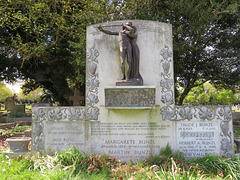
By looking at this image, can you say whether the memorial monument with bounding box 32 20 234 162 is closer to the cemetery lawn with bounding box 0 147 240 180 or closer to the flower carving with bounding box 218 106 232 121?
the flower carving with bounding box 218 106 232 121

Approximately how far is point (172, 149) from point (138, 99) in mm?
1846

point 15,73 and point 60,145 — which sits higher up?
point 15,73

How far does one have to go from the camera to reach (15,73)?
55.1 feet

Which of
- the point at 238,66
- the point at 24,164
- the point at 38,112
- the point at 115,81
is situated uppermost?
the point at 238,66

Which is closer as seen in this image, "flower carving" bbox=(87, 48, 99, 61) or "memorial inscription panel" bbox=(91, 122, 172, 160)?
"memorial inscription panel" bbox=(91, 122, 172, 160)

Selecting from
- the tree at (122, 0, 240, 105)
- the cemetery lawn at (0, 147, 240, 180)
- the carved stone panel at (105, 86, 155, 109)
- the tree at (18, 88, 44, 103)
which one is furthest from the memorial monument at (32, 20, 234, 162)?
the tree at (18, 88, 44, 103)

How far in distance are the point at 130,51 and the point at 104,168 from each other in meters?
3.36

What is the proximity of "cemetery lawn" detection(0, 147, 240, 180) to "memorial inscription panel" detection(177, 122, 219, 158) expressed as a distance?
0.49 m

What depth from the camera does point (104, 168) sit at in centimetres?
475

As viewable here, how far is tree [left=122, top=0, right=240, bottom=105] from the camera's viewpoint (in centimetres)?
1002

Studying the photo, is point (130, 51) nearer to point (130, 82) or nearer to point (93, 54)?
point (130, 82)

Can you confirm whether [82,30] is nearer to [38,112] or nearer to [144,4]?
[144,4]

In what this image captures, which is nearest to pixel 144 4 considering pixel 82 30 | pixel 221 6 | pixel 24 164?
pixel 82 30

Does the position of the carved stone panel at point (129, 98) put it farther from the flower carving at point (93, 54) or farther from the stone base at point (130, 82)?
the flower carving at point (93, 54)
